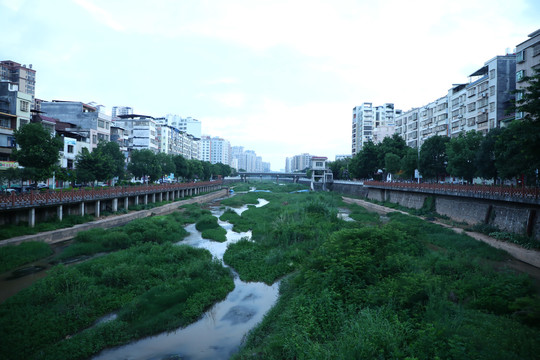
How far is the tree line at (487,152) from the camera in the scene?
15891 millimetres

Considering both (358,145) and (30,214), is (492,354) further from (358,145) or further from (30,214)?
(358,145)

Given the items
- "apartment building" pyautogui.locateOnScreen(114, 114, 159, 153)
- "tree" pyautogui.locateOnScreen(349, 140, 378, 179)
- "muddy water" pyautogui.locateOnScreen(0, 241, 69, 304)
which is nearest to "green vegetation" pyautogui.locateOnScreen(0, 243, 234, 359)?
"muddy water" pyautogui.locateOnScreen(0, 241, 69, 304)

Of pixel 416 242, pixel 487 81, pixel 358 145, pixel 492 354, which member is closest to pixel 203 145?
pixel 358 145

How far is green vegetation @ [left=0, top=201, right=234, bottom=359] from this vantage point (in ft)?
34.7

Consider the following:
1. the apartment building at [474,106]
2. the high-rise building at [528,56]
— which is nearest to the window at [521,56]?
the high-rise building at [528,56]

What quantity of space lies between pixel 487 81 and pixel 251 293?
168 feet

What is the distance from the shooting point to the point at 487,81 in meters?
46.8

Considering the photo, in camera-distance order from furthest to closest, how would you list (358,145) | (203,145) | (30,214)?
(203,145), (358,145), (30,214)

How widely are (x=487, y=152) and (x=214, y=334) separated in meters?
32.7

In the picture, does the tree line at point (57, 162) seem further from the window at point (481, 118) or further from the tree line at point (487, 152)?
the window at point (481, 118)

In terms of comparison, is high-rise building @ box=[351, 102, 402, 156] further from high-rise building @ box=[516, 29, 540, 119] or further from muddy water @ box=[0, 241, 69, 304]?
muddy water @ box=[0, 241, 69, 304]

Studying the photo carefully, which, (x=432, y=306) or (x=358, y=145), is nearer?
(x=432, y=306)

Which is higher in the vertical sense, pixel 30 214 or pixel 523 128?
pixel 523 128

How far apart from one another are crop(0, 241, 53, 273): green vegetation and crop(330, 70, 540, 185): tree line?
29763 millimetres
